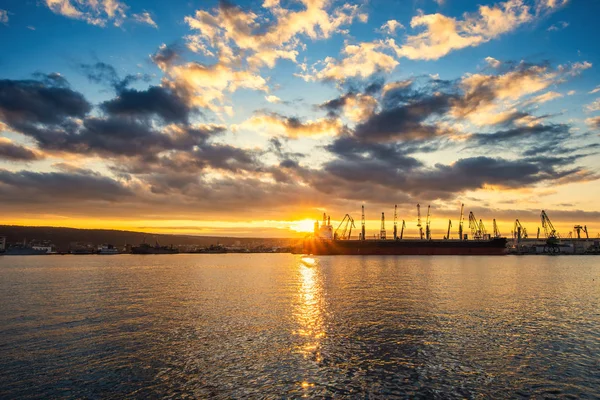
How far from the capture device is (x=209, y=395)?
70.4 ft

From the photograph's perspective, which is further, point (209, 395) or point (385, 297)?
point (385, 297)

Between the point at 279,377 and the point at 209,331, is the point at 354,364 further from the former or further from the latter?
the point at 209,331

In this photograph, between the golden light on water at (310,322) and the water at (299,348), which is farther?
the golden light on water at (310,322)

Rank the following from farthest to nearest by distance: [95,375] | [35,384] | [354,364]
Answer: [354,364] < [95,375] < [35,384]

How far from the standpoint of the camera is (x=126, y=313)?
1811 inches

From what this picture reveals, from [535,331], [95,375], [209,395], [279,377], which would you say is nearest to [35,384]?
[95,375]

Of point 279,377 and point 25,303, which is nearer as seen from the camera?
point 279,377

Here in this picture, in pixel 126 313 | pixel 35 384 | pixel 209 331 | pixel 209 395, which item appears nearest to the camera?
pixel 209 395

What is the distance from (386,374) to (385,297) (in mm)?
34970

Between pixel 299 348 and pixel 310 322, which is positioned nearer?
pixel 299 348

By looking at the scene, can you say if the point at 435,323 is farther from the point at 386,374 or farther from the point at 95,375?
the point at 95,375

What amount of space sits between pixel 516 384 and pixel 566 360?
8.00 metres

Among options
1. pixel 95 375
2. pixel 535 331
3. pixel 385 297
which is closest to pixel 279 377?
pixel 95 375

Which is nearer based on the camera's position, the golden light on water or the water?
the water
